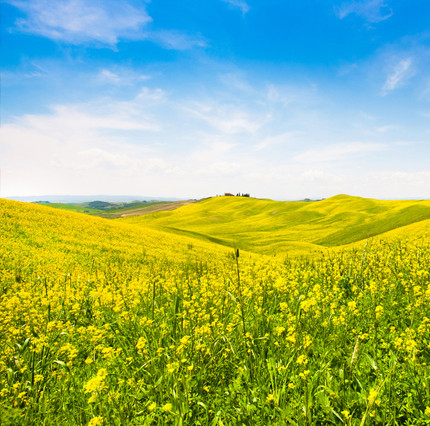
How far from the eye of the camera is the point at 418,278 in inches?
280

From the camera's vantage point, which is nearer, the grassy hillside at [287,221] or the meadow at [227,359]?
the meadow at [227,359]

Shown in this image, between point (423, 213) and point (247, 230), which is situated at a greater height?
point (423, 213)

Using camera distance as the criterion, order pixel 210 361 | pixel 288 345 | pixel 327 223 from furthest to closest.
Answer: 1. pixel 327 223
2. pixel 288 345
3. pixel 210 361

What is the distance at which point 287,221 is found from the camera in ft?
292

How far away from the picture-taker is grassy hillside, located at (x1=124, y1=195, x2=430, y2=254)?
54312 mm

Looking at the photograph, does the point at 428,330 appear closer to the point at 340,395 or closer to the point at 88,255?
the point at 340,395

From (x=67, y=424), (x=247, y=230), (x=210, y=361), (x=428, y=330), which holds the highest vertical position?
(x=428, y=330)

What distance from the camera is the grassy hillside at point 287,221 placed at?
5431cm

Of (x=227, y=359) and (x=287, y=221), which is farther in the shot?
(x=287, y=221)

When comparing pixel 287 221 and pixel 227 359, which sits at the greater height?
pixel 227 359

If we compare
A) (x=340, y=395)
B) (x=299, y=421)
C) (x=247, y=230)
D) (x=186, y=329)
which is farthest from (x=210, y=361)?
(x=247, y=230)

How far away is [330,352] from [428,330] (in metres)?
1.84

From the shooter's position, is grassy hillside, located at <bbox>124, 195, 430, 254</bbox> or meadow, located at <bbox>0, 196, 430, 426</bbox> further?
grassy hillside, located at <bbox>124, 195, 430, 254</bbox>

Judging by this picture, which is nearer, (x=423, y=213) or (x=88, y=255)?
(x=88, y=255)
